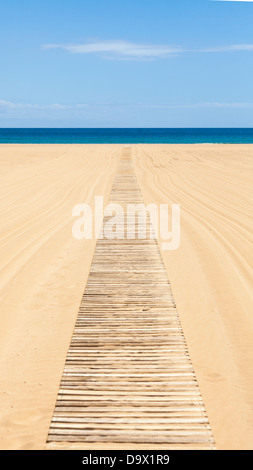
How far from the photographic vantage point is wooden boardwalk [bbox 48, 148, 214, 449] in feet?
10.2

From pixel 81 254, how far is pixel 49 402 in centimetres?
387

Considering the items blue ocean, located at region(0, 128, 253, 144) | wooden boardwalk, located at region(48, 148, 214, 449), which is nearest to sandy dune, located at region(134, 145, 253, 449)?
wooden boardwalk, located at region(48, 148, 214, 449)

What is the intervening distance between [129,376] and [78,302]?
67.0 inches

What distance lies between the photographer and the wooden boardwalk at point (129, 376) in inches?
122

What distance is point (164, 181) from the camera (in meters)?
16.5

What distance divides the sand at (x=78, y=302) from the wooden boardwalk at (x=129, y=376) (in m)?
0.11

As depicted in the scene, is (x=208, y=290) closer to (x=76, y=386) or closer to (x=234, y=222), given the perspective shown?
(x=76, y=386)

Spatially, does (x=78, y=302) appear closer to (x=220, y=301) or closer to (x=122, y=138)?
(x=220, y=301)

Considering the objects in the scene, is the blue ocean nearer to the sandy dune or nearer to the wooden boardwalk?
the sandy dune

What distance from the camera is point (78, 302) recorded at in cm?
529

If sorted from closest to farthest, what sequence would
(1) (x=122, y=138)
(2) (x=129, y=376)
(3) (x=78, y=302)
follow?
1. (2) (x=129, y=376)
2. (3) (x=78, y=302)
3. (1) (x=122, y=138)

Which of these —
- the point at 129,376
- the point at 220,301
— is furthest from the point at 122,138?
the point at 129,376

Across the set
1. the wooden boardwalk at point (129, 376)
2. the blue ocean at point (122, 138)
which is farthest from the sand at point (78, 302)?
the blue ocean at point (122, 138)

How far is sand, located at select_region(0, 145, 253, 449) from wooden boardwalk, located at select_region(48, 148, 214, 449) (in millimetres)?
115
